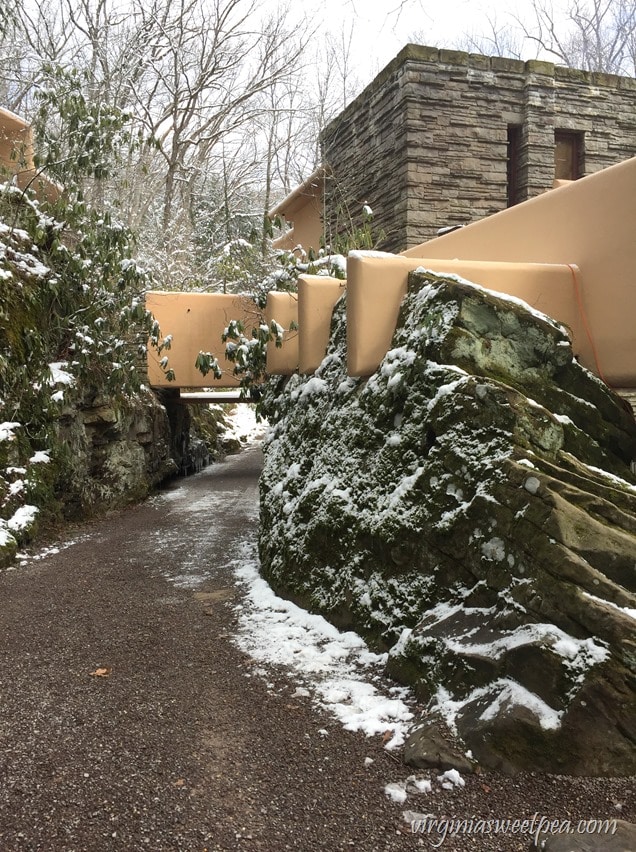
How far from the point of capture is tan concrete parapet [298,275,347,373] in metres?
5.82

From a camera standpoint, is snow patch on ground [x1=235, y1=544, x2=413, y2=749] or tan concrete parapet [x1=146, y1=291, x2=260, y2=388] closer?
snow patch on ground [x1=235, y1=544, x2=413, y2=749]

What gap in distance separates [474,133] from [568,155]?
6.02 ft

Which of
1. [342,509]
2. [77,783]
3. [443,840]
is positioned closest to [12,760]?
[77,783]

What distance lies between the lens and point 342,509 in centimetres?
439

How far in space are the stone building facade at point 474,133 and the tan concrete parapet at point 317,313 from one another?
12.1ft

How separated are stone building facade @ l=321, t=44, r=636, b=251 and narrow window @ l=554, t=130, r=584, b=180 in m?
0.02

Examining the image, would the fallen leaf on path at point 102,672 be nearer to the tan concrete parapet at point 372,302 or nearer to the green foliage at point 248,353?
the tan concrete parapet at point 372,302

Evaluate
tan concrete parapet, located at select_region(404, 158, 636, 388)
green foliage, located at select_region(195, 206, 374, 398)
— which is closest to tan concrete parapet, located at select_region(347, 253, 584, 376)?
tan concrete parapet, located at select_region(404, 158, 636, 388)

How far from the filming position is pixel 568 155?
32.2 feet

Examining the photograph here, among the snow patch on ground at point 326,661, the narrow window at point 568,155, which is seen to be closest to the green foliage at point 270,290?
the snow patch on ground at point 326,661

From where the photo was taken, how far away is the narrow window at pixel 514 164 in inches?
377

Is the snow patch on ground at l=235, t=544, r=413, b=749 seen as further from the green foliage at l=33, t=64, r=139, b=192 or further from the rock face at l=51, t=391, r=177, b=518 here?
the green foliage at l=33, t=64, r=139, b=192

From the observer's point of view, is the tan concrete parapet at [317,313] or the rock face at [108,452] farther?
the rock face at [108,452]

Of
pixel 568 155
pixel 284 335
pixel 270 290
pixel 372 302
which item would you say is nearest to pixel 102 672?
pixel 372 302
